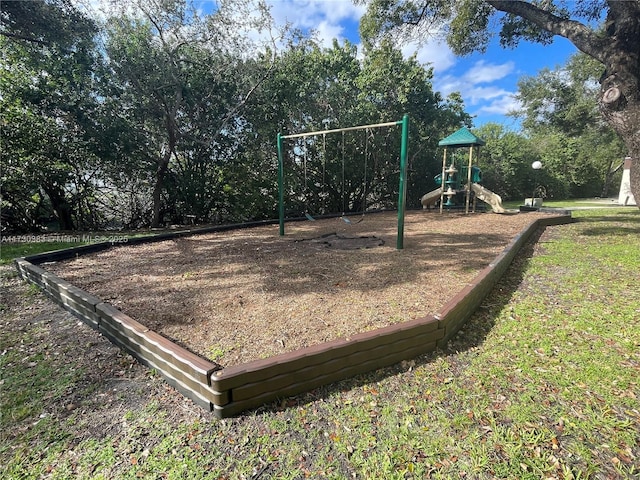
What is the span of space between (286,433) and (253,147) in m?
8.59

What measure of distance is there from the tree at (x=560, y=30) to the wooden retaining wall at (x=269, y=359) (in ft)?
13.7

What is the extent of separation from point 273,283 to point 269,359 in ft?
5.38

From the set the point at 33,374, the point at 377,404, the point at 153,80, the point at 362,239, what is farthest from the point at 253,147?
the point at 377,404

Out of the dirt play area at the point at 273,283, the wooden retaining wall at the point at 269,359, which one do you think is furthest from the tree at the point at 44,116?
the wooden retaining wall at the point at 269,359

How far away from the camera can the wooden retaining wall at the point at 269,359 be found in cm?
166

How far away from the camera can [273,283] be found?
3.39 meters

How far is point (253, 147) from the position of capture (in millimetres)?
9156

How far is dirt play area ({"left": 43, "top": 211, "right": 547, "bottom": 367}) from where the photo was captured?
2.30 meters

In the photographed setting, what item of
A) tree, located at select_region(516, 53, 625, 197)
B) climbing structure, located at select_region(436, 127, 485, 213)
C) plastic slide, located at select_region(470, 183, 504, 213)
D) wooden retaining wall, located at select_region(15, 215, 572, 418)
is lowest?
wooden retaining wall, located at select_region(15, 215, 572, 418)

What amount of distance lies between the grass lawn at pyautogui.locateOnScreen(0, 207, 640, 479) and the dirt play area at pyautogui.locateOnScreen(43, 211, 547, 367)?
1.28 ft

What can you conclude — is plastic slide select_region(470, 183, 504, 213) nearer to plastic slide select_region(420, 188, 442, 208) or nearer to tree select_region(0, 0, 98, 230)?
plastic slide select_region(420, 188, 442, 208)

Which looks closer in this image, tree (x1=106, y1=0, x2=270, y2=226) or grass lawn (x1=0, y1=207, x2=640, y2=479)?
grass lawn (x1=0, y1=207, x2=640, y2=479)

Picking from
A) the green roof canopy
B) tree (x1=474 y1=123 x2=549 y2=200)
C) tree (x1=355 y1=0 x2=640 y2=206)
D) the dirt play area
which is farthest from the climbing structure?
tree (x1=474 y1=123 x2=549 y2=200)

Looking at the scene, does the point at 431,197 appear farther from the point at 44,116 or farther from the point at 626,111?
the point at 44,116
